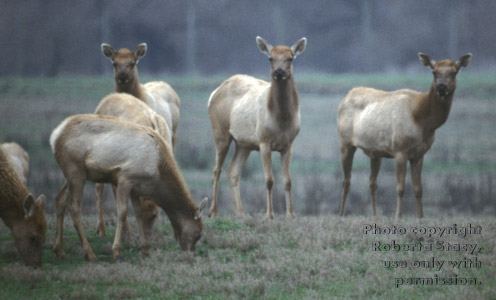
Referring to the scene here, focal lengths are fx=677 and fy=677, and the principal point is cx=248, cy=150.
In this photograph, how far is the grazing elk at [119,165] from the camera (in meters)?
8.10

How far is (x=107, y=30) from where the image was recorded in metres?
22.5

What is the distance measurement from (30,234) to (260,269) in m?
2.80

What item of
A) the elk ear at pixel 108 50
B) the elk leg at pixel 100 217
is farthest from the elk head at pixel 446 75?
the elk leg at pixel 100 217

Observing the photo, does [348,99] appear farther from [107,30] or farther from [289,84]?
[107,30]

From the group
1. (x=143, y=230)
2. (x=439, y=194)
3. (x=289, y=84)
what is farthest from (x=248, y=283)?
(x=439, y=194)

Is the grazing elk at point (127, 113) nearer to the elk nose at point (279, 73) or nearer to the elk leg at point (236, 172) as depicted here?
the elk nose at point (279, 73)

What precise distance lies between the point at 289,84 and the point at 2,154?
4.88 metres

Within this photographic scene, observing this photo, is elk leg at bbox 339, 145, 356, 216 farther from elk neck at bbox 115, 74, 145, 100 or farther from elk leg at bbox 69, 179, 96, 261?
elk leg at bbox 69, 179, 96, 261

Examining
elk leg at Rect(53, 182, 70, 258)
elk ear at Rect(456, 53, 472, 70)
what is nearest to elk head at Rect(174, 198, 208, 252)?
elk leg at Rect(53, 182, 70, 258)

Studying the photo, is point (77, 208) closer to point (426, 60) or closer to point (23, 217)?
point (23, 217)

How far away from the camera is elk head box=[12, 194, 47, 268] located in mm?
8102

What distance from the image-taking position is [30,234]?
8.13m

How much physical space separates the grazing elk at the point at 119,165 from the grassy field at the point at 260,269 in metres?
0.59

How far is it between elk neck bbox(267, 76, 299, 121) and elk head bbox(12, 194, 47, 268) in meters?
4.58
